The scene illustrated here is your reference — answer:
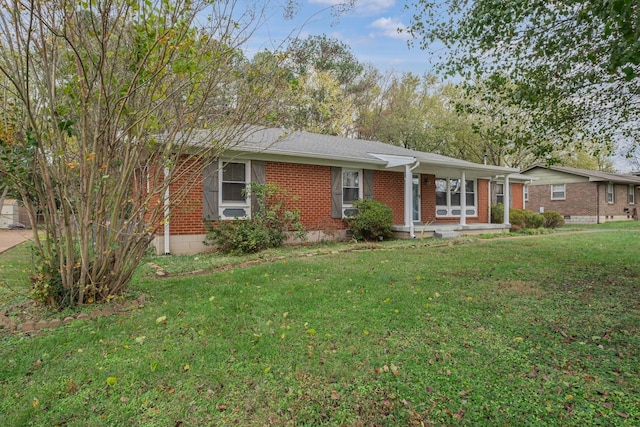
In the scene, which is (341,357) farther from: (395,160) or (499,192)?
(499,192)

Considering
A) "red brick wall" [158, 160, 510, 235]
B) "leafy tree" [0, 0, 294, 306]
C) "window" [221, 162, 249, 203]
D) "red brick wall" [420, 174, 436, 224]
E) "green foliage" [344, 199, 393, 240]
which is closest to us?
"leafy tree" [0, 0, 294, 306]

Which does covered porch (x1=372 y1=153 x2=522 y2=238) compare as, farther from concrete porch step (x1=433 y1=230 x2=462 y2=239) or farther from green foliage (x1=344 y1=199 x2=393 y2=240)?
green foliage (x1=344 y1=199 x2=393 y2=240)

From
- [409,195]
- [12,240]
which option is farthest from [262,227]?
[12,240]

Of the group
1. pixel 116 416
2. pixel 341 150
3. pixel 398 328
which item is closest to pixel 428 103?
pixel 341 150

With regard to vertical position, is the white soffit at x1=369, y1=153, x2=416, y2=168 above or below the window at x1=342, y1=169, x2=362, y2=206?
above

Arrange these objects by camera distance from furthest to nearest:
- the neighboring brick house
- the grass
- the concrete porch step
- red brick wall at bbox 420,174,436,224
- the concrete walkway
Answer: the neighboring brick house → red brick wall at bbox 420,174,436,224 → the concrete porch step → the concrete walkway → the grass

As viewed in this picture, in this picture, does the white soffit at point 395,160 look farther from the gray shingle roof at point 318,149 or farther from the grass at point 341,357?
the grass at point 341,357

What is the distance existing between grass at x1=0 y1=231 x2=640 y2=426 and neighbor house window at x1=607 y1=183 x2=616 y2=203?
2296cm

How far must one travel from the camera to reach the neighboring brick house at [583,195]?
22500 mm

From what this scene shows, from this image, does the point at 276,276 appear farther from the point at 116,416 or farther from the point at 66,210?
the point at 116,416

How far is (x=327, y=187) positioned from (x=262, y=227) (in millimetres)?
2867

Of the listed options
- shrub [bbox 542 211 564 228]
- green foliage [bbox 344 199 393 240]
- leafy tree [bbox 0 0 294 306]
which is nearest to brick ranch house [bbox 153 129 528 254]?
green foliage [bbox 344 199 393 240]

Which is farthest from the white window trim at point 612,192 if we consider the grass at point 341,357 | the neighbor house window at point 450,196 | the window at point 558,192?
the grass at point 341,357

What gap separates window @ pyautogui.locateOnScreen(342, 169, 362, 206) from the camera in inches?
461
